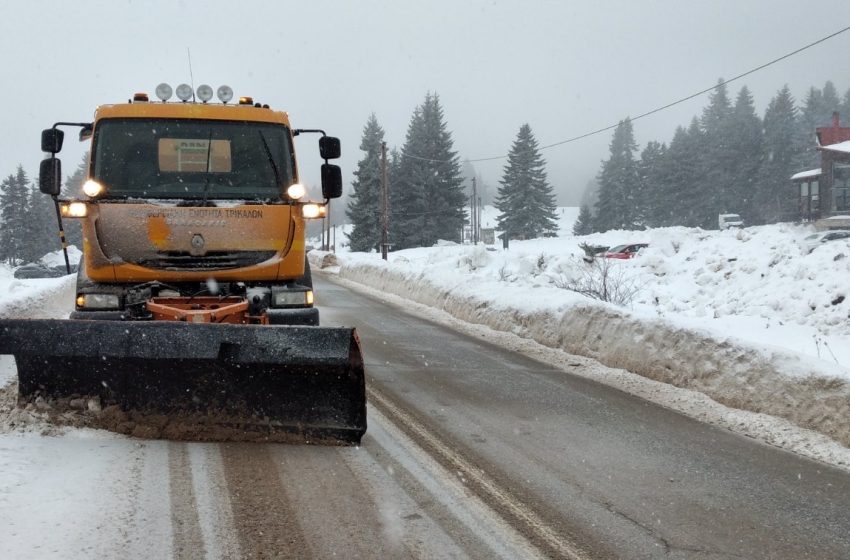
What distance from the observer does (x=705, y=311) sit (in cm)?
1498

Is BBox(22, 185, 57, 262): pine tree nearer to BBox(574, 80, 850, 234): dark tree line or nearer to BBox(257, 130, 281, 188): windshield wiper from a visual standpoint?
BBox(574, 80, 850, 234): dark tree line

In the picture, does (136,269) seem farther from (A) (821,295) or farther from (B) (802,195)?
(B) (802,195)

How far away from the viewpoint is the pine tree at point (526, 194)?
63.9 metres

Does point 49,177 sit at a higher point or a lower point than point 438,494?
Result: higher

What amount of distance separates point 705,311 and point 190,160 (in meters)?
12.3

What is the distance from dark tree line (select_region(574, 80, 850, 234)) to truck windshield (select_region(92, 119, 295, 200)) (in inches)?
2690

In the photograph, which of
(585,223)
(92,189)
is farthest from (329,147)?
(585,223)

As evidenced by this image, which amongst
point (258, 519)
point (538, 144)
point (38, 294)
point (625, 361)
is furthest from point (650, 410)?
point (538, 144)

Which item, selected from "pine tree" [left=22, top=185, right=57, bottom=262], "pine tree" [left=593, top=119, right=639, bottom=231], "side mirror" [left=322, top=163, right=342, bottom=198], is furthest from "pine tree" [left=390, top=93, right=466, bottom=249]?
"side mirror" [left=322, top=163, right=342, bottom=198]

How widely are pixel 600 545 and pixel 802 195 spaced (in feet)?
172

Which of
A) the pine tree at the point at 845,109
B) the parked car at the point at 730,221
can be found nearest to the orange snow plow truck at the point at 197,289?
the parked car at the point at 730,221

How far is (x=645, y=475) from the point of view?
4305 millimetres

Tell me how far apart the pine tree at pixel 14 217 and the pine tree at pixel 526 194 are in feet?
165

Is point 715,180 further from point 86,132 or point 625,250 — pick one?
point 86,132
